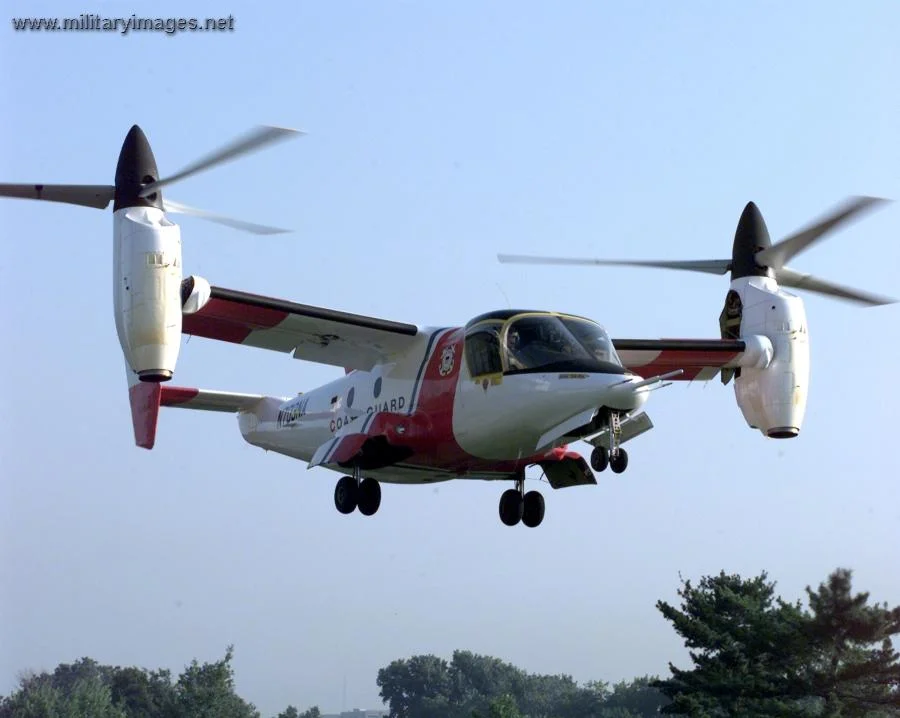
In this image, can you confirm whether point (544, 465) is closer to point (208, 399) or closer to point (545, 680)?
point (208, 399)

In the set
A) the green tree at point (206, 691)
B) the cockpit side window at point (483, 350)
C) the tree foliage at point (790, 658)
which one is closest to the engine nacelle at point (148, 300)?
the cockpit side window at point (483, 350)

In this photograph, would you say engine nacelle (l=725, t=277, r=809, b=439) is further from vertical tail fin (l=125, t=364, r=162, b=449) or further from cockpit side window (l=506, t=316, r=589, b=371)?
vertical tail fin (l=125, t=364, r=162, b=449)

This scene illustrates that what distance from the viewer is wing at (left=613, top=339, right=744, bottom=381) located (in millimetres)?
22266

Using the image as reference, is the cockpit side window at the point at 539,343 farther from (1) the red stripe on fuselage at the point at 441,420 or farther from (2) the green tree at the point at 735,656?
(2) the green tree at the point at 735,656

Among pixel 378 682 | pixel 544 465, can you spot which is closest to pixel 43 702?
pixel 378 682

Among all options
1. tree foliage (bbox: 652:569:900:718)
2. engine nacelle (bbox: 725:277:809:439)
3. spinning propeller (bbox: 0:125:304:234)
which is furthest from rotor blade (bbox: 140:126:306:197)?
tree foliage (bbox: 652:569:900:718)

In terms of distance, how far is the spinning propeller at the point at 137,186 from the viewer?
18.0 metres

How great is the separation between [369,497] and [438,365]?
2.39 m

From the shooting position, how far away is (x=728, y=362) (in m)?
22.4

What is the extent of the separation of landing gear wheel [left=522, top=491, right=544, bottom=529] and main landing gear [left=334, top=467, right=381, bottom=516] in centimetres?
225

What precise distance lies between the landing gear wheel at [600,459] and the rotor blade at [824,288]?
6.00 m

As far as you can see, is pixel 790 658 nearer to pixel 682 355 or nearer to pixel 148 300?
pixel 682 355

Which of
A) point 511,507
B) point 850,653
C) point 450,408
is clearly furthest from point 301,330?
point 850,653

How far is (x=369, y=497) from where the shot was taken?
20953 millimetres
